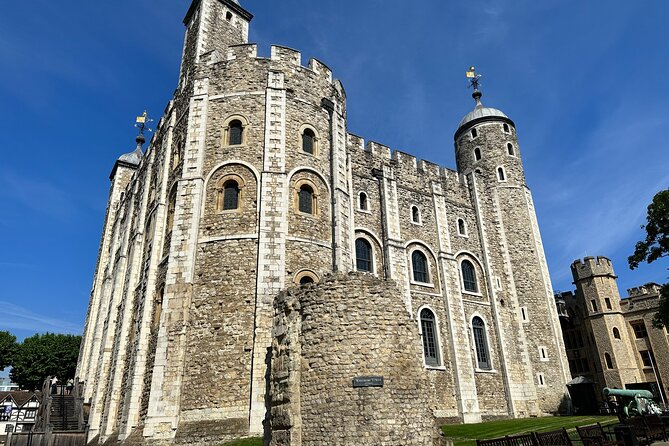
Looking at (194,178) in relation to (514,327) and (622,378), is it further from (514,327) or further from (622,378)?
(622,378)

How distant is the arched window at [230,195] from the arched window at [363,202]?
7.98m

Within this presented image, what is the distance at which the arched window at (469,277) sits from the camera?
27391mm

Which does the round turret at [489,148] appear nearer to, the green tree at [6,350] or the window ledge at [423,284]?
the window ledge at [423,284]

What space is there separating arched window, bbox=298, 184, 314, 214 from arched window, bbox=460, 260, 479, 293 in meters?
12.4

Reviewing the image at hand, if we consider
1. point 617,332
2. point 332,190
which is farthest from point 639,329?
point 332,190

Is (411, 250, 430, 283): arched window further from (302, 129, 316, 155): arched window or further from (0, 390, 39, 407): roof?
(0, 390, 39, 407): roof

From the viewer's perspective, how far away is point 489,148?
33094mm

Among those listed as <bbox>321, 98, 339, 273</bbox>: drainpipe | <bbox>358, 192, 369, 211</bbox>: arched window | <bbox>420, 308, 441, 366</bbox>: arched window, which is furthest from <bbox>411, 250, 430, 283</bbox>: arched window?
<bbox>321, 98, 339, 273</bbox>: drainpipe

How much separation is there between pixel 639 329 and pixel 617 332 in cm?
210

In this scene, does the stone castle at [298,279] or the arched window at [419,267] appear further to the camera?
the arched window at [419,267]

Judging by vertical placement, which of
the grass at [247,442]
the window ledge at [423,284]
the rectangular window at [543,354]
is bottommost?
the grass at [247,442]

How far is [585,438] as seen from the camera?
34.0 ft

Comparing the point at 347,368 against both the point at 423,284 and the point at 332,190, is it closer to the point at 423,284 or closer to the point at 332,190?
the point at 332,190

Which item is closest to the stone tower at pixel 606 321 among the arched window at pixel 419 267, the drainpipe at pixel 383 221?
the arched window at pixel 419 267
